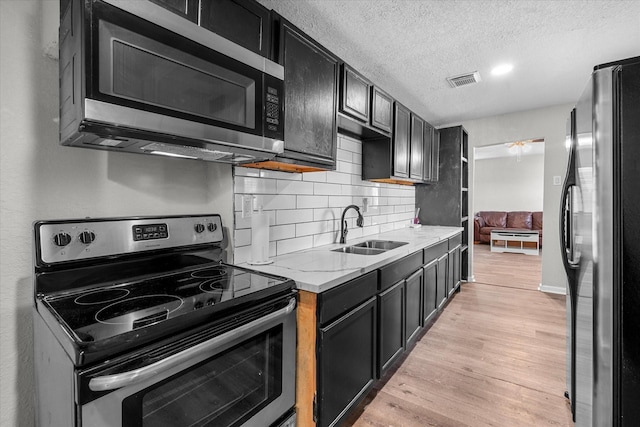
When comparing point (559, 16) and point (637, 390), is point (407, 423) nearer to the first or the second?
point (637, 390)

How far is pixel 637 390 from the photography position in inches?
41.2

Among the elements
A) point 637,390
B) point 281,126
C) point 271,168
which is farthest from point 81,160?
point 637,390

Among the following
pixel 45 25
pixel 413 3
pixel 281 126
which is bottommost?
pixel 281 126

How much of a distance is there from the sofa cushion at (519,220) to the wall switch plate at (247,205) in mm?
7694

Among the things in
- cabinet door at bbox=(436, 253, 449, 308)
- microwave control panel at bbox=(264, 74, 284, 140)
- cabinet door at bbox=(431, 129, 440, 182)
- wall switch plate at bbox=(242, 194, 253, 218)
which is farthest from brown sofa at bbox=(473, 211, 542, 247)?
microwave control panel at bbox=(264, 74, 284, 140)

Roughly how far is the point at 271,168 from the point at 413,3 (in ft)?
4.32

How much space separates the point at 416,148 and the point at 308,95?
191cm

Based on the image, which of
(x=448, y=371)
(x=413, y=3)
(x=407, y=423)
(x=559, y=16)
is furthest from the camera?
(x=448, y=371)

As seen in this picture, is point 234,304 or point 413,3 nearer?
point 234,304

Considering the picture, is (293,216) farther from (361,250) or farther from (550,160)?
(550,160)

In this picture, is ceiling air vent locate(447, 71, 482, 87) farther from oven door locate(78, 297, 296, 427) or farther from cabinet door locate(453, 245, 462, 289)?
oven door locate(78, 297, 296, 427)

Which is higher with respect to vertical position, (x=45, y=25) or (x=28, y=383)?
(x=45, y=25)

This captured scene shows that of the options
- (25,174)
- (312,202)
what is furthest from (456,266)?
(25,174)

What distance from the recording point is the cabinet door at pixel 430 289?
2585 millimetres
